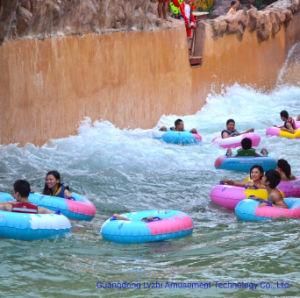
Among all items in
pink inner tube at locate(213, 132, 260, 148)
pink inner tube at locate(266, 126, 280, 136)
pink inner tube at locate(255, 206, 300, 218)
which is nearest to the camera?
pink inner tube at locate(255, 206, 300, 218)

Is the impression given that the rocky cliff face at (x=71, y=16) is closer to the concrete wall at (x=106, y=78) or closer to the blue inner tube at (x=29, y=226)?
the concrete wall at (x=106, y=78)

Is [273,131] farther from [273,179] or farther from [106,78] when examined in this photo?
[273,179]

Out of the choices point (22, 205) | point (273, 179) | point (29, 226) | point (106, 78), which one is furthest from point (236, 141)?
point (29, 226)

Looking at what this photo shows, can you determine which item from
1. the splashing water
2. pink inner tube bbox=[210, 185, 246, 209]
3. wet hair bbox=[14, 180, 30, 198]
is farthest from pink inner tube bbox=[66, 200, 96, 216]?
pink inner tube bbox=[210, 185, 246, 209]

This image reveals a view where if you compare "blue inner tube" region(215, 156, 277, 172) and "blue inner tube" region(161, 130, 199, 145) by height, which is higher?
"blue inner tube" region(161, 130, 199, 145)

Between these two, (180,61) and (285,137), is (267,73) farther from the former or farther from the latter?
(285,137)

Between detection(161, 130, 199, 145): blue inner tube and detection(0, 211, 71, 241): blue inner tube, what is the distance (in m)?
7.25

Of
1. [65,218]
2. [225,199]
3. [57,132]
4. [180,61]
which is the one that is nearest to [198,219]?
[225,199]

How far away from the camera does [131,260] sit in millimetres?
8820

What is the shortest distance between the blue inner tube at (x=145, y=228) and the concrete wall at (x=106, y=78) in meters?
4.92

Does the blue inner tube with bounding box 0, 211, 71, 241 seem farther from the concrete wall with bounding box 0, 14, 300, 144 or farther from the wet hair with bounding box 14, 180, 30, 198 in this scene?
the concrete wall with bounding box 0, 14, 300, 144

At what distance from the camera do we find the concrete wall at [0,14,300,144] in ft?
46.6

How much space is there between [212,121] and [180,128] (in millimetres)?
3526

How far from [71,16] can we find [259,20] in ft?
31.7
